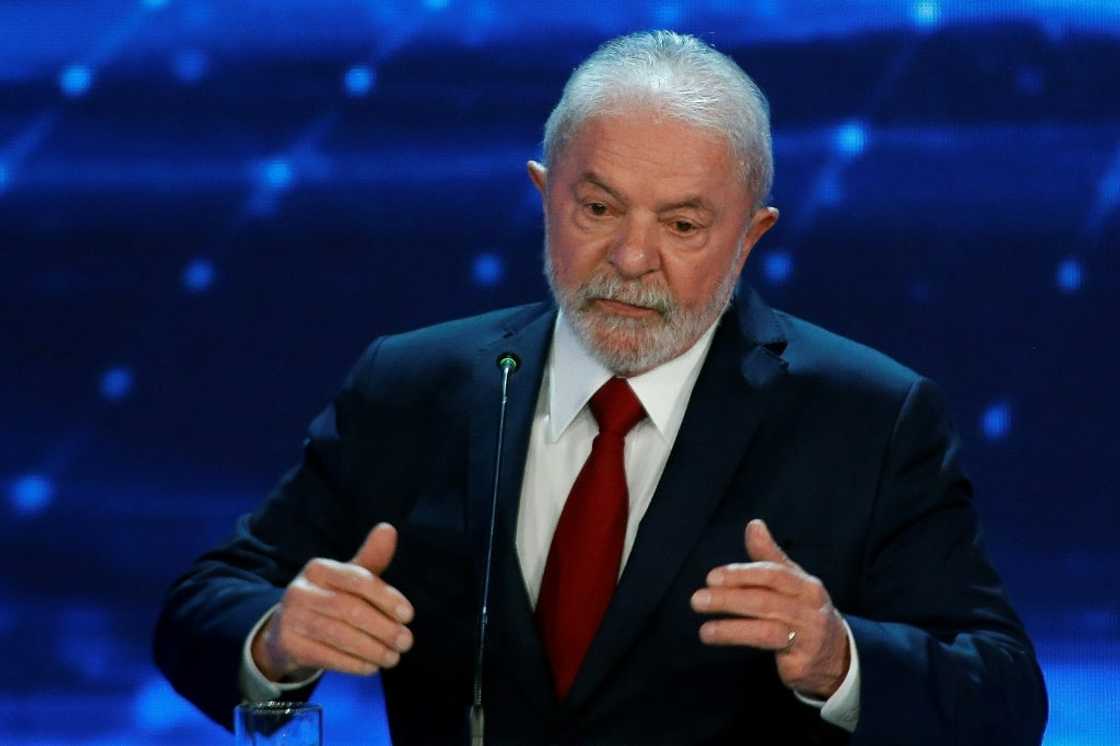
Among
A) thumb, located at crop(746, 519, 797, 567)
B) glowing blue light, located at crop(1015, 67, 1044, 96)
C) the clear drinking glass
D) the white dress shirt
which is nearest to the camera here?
the clear drinking glass

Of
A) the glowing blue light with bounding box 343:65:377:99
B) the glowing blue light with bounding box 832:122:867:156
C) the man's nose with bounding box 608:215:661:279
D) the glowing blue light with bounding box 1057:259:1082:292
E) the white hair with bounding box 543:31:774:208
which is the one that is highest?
the glowing blue light with bounding box 343:65:377:99

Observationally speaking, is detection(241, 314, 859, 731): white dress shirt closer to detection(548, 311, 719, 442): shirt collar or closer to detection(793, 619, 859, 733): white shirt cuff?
detection(548, 311, 719, 442): shirt collar

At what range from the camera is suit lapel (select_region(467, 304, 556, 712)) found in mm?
2396

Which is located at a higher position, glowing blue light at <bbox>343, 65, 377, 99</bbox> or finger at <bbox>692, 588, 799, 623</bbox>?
glowing blue light at <bbox>343, 65, 377, 99</bbox>

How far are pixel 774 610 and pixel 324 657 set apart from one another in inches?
18.3

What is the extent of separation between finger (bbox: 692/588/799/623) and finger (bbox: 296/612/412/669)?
1.00 feet

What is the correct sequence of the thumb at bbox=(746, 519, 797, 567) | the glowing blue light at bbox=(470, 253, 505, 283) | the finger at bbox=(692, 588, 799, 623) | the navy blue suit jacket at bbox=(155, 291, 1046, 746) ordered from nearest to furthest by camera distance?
the finger at bbox=(692, 588, 799, 623) → the thumb at bbox=(746, 519, 797, 567) → the navy blue suit jacket at bbox=(155, 291, 1046, 746) → the glowing blue light at bbox=(470, 253, 505, 283)

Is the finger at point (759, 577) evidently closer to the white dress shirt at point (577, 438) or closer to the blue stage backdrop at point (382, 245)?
the white dress shirt at point (577, 438)

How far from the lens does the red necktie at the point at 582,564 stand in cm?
242

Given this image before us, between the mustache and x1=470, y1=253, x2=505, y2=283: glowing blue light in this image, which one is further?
x1=470, y1=253, x2=505, y2=283: glowing blue light

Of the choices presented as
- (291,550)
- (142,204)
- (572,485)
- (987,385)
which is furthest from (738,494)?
(142,204)

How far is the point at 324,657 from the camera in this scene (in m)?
2.10

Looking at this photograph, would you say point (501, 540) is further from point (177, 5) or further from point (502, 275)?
point (177, 5)

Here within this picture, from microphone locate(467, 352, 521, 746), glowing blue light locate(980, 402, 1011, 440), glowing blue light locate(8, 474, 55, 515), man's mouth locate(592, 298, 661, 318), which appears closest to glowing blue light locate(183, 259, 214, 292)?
glowing blue light locate(8, 474, 55, 515)
